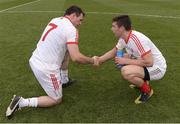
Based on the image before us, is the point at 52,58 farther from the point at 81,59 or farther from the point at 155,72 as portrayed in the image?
the point at 155,72

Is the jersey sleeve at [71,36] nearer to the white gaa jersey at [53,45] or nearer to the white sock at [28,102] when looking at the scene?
the white gaa jersey at [53,45]

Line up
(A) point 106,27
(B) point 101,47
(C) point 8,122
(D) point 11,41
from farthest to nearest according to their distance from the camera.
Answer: (A) point 106,27 → (D) point 11,41 → (B) point 101,47 → (C) point 8,122

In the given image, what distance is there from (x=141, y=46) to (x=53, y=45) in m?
1.33

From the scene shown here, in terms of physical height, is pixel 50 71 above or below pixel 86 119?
above

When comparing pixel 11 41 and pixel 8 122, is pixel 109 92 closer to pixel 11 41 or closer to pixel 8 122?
pixel 8 122

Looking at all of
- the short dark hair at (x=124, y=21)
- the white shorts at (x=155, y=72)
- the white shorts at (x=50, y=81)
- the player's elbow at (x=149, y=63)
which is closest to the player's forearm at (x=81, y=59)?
the white shorts at (x=50, y=81)

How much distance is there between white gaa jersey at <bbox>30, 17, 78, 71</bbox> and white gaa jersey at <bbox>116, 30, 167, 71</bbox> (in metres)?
0.91

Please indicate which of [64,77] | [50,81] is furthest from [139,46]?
[64,77]

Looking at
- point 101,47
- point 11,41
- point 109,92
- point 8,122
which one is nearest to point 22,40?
point 11,41

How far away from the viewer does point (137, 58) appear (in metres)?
5.73

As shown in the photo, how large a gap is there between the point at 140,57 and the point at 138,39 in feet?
1.10

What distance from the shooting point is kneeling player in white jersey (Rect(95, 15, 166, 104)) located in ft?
17.8

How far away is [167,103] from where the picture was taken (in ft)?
18.6

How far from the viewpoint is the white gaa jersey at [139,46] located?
17.7ft
